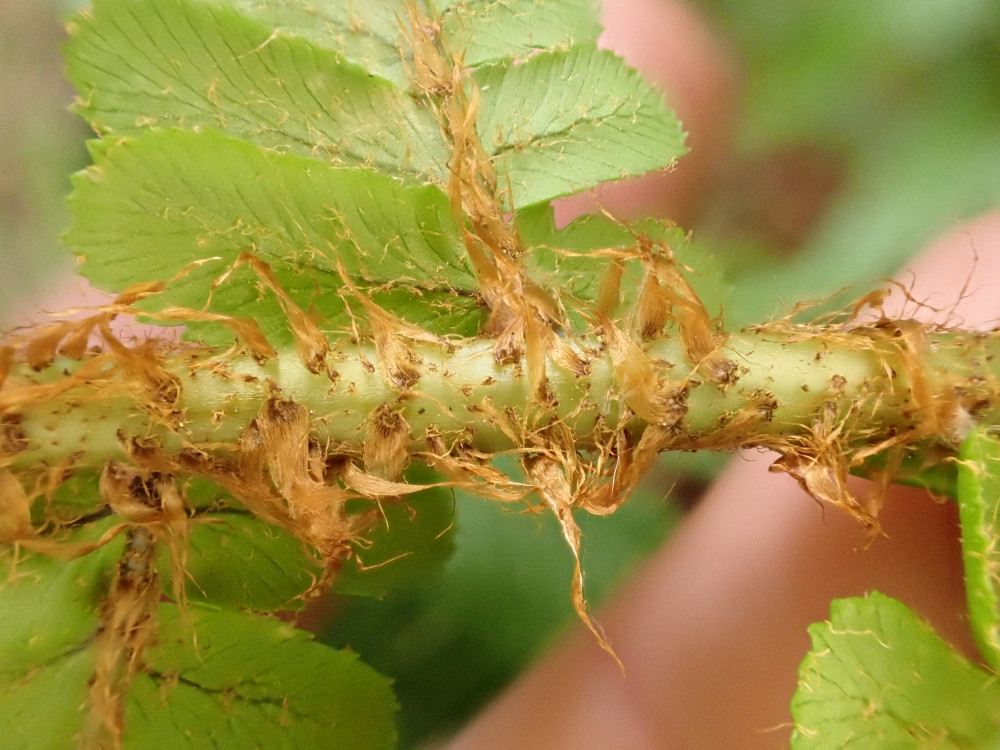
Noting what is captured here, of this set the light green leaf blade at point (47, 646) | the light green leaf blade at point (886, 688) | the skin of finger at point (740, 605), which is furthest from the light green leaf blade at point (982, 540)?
the light green leaf blade at point (47, 646)

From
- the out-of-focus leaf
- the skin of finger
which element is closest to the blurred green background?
the skin of finger

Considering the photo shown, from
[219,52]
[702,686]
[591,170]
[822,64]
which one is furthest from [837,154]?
[219,52]

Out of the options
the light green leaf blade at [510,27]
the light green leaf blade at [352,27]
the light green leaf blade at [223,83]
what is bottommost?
the light green leaf blade at [223,83]

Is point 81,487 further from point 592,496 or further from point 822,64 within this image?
point 822,64

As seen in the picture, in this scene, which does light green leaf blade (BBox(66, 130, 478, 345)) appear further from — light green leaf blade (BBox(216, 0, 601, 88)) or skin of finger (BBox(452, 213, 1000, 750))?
skin of finger (BBox(452, 213, 1000, 750))

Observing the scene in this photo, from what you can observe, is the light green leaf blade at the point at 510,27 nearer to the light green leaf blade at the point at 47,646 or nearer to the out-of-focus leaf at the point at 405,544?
the out-of-focus leaf at the point at 405,544

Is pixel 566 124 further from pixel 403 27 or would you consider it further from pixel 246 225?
pixel 246 225
